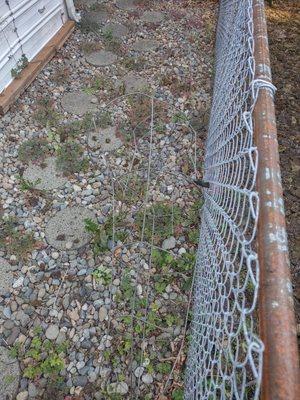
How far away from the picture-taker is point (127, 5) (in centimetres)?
547

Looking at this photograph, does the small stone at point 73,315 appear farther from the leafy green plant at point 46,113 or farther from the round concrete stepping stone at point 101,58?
the round concrete stepping stone at point 101,58

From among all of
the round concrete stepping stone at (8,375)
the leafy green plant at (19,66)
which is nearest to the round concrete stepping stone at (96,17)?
the leafy green plant at (19,66)

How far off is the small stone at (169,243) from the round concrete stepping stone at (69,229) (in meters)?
0.61

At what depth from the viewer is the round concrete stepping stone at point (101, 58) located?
4398 mm

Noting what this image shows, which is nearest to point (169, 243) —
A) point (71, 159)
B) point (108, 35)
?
point (71, 159)

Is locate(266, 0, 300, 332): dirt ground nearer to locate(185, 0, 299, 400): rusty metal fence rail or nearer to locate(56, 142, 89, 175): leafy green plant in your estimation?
locate(185, 0, 299, 400): rusty metal fence rail

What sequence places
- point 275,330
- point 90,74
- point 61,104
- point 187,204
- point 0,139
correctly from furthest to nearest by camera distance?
point 90,74 < point 61,104 < point 0,139 < point 187,204 < point 275,330

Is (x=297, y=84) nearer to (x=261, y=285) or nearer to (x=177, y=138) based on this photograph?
(x=177, y=138)

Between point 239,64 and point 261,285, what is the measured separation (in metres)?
1.91

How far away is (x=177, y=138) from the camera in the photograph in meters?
3.55

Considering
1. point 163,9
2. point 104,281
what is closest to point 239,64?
point 104,281

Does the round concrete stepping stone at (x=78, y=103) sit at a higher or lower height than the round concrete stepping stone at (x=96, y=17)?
lower

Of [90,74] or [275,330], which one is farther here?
[90,74]

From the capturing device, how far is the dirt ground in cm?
286
